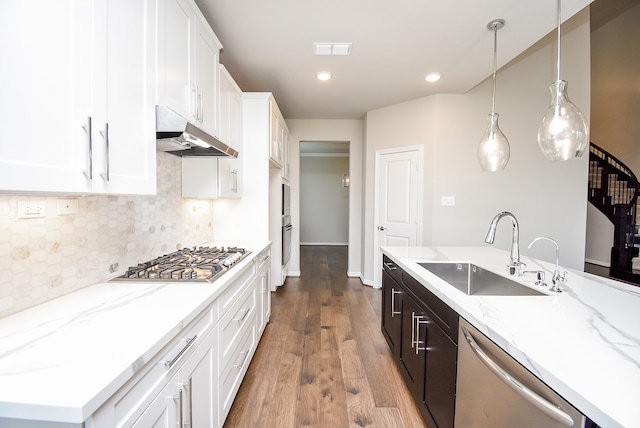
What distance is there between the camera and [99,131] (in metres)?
0.94

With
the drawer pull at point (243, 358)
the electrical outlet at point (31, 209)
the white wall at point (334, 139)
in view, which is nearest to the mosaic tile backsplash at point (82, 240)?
the electrical outlet at point (31, 209)

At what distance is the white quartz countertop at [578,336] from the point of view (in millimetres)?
617

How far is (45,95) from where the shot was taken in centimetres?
76

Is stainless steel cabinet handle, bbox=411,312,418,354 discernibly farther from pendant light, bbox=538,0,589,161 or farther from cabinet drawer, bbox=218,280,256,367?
pendant light, bbox=538,0,589,161

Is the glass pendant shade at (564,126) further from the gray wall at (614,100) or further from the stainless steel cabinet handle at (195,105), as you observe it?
the gray wall at (614,100)

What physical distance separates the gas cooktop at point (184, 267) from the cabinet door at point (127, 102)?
18.0 inches

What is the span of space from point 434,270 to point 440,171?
2.01 m

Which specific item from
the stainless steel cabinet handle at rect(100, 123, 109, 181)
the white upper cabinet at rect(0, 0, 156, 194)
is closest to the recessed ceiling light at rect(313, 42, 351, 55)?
the white upper cabinet at rect(0, 0, 156, 194)

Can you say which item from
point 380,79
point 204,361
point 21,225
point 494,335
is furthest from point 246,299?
point 380,79

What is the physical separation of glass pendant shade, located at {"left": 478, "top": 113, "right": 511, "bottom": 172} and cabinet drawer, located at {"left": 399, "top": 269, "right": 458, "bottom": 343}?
1.09 m

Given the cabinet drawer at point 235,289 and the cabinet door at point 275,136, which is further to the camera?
the cabinet door at point 275,136

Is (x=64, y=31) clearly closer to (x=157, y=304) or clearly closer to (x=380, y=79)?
(x=157, y=304)

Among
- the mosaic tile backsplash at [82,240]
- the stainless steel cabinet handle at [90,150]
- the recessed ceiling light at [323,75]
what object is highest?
the recessed ceiling light at [323,75]

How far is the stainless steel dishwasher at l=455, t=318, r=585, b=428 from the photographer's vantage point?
0.71m
